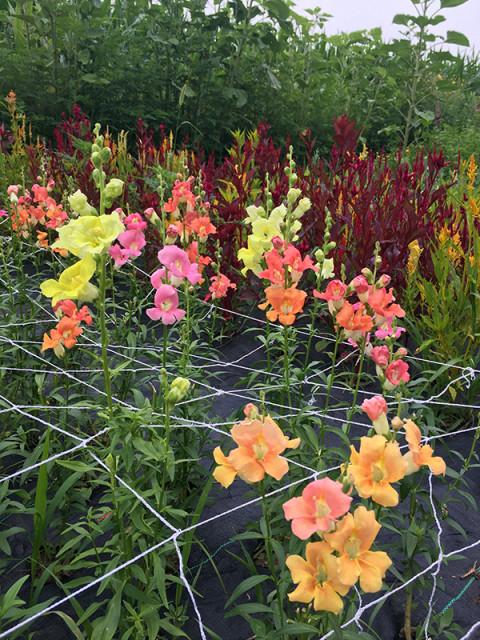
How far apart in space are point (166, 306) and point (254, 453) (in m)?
0.66

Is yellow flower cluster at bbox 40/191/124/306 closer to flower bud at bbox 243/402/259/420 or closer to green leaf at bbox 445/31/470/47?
flower bud at bbox 243/402/259/420

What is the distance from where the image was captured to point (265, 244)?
1.67 meters

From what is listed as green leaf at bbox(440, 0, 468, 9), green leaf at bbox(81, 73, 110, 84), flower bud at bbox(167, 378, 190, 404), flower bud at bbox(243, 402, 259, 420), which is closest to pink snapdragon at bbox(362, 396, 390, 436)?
flower bud at bbox(243, 402, 259, 420)

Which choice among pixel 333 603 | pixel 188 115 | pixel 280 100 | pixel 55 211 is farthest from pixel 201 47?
pixel 333 603

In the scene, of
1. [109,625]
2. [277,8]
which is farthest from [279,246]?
[277,8]

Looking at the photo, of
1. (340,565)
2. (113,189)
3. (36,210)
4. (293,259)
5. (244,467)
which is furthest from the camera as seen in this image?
(36,210)

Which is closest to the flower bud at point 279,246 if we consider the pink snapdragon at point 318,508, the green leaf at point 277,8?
the pink snapdragon at point 318,508

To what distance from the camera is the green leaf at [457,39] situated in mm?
6366

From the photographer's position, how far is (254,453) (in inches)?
34.7

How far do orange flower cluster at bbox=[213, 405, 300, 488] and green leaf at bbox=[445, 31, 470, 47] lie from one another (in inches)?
283

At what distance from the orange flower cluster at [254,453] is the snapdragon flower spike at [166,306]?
0.59 m

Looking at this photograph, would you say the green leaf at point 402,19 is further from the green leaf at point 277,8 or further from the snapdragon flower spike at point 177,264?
A: the snapdragon flower spike at point 177,264

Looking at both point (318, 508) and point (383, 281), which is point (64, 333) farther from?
point (318, 508)

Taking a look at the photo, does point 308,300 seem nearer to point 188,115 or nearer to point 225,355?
point 225,355
